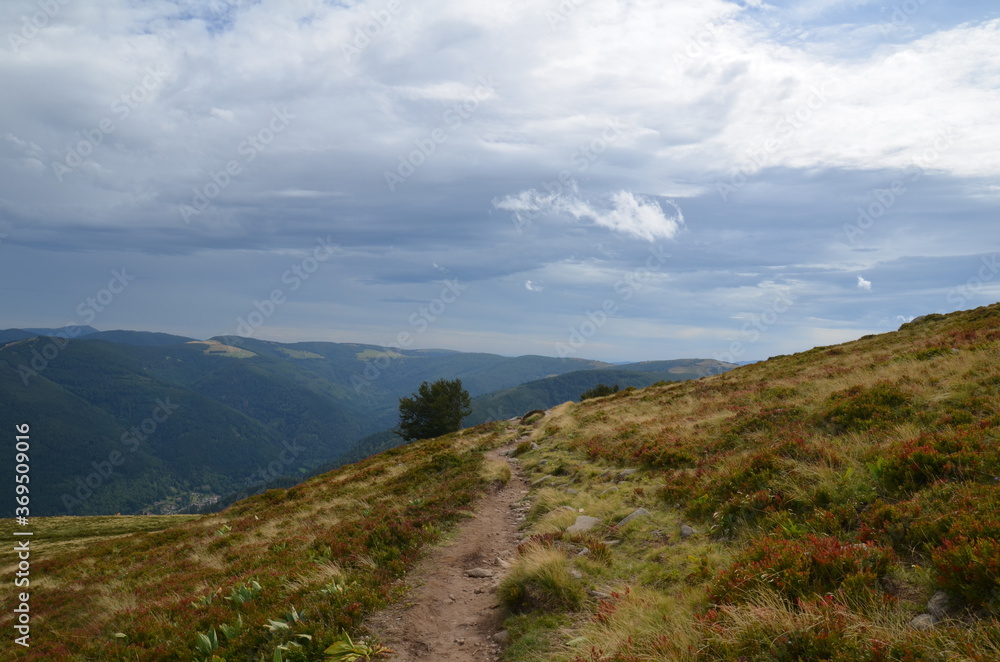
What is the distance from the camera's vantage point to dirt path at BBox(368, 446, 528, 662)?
25.5 ft

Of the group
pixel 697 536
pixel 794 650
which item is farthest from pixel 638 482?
pixel 794 650

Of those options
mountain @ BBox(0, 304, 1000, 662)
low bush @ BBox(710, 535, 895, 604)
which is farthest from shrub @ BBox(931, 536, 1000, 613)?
low bush @ BBox(710, 535, 895, 604)

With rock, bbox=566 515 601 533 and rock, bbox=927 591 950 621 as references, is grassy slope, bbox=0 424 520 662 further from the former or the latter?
rock, bbox=927 591 950 621

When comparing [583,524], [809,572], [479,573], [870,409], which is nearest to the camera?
[809,572]

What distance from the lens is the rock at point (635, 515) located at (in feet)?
36.4

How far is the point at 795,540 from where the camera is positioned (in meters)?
7.23

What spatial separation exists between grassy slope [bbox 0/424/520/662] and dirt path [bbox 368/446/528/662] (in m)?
0.55

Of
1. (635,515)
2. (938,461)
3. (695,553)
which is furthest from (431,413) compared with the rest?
(938,461)

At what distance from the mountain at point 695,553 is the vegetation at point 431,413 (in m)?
46.1

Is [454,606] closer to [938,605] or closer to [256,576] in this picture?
[256,576]

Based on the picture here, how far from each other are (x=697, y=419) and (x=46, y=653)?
825 inches

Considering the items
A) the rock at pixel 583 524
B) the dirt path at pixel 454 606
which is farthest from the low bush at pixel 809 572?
the rock at pixel 583 524

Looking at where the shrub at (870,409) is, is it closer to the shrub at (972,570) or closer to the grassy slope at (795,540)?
the grassy slope at (795,540)

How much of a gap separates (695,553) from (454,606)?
4775 millimetres
